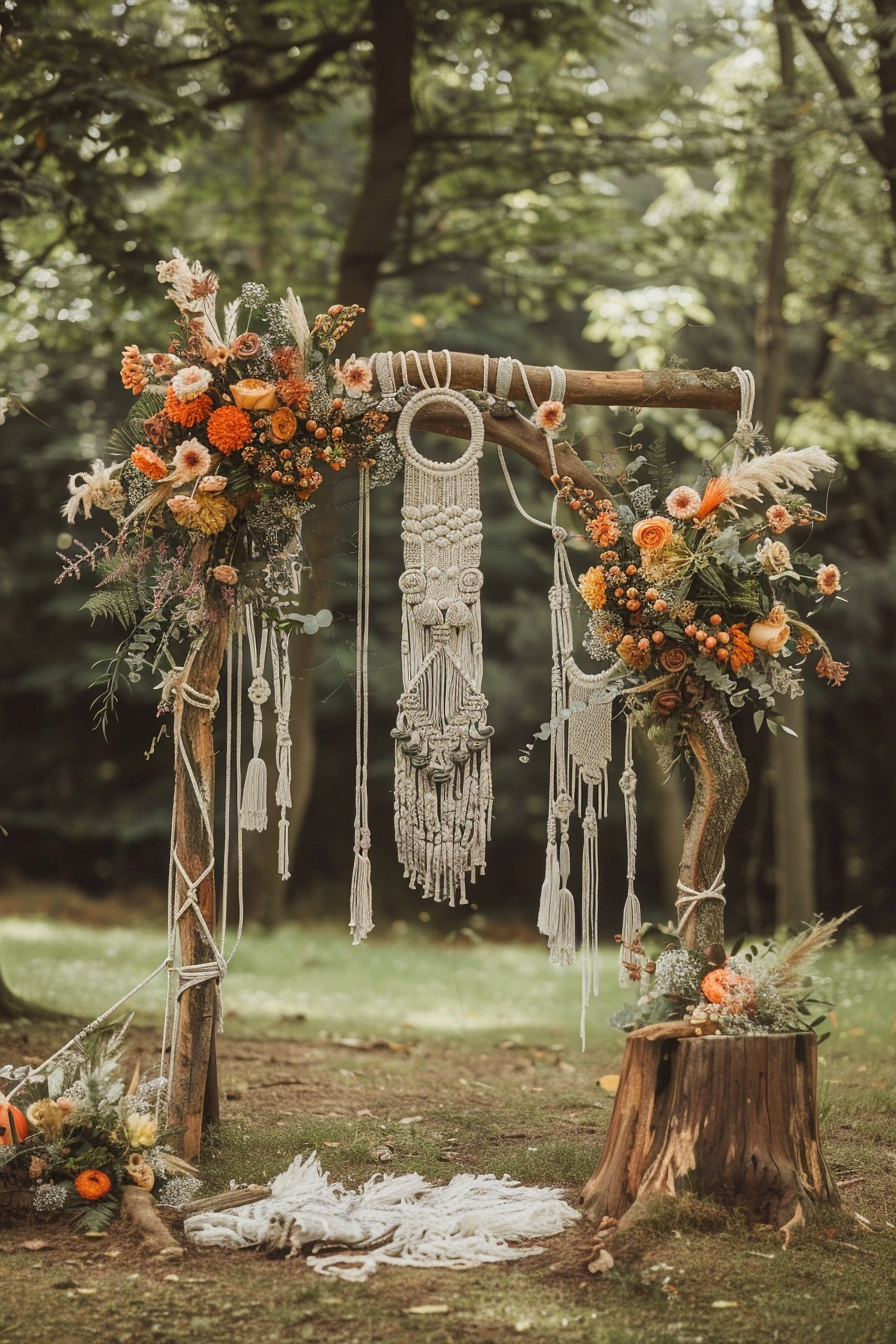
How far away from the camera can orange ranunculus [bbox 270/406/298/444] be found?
3.94 meters

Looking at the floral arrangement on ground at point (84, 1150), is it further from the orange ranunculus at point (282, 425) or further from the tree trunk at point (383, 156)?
the tree trunk at point (383, 156)

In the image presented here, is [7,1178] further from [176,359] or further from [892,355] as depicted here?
[892,355]

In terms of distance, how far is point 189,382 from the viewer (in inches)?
150

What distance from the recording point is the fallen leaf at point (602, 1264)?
3117 millimetres

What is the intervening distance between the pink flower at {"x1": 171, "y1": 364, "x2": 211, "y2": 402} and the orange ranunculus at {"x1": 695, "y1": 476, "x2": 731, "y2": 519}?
Answer: 162 cm

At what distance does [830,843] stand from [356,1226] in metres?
11.1

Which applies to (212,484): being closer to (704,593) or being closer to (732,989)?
(704,593)

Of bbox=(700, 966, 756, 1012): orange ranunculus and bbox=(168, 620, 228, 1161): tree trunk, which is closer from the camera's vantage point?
bbox=(700, 966, 756, 1012): orange ranunculus

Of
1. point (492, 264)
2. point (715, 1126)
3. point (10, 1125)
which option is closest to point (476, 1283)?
point (715, 1126)

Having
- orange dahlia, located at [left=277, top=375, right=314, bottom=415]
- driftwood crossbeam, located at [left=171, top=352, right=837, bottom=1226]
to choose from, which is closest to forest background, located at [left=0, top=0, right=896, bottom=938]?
driftwood crossbeam, located at [left=171, top=352, right=837, bottom=1226]

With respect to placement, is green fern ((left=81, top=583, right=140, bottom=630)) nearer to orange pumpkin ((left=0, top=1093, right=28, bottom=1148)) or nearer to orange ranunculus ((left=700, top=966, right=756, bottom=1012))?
orange pumpkin ((left=0, top=1093, right=28, bottom=1148))

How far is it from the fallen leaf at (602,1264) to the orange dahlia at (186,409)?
107 inches

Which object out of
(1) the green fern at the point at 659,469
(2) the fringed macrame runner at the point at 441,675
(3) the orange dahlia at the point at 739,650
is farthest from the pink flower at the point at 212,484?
(3) the orange dahlia at the point at 739,650

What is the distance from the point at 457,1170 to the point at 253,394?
8.44 feet
